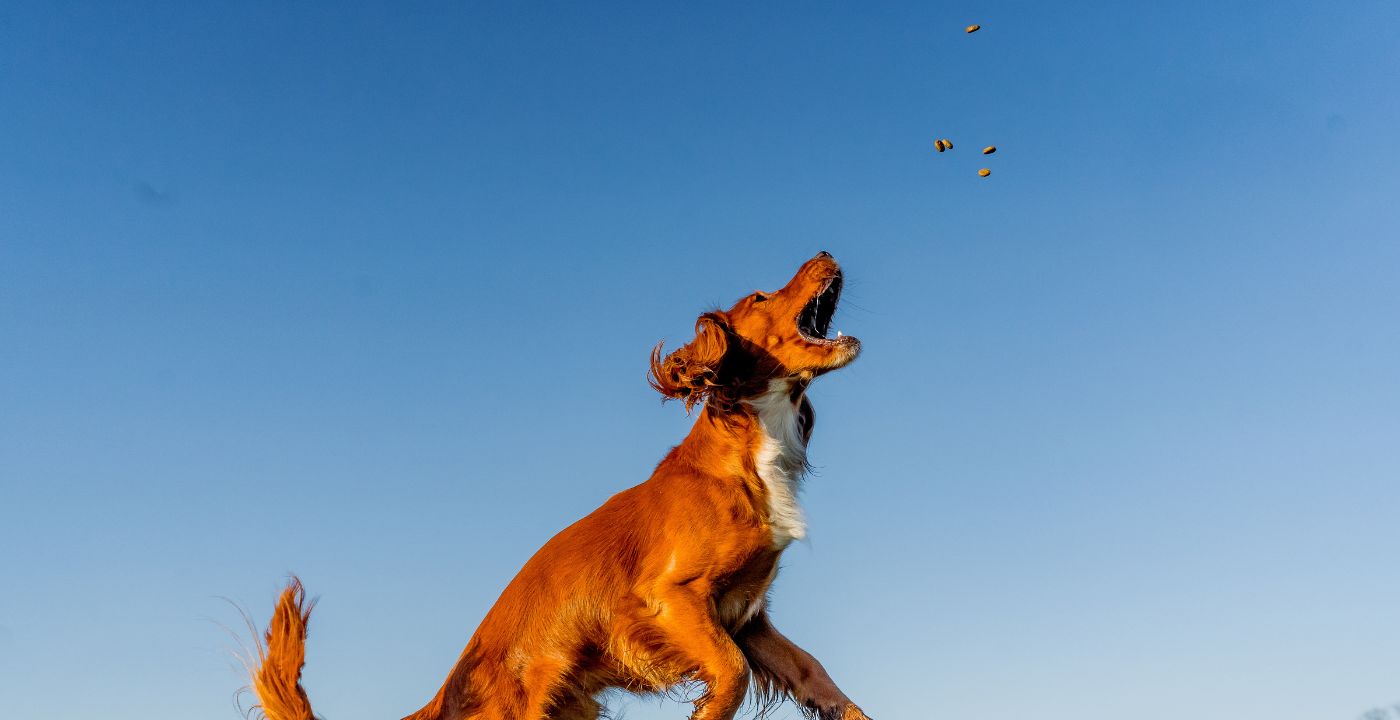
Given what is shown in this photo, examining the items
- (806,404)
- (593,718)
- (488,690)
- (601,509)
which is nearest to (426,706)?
(488,690)

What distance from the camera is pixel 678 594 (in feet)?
24.1

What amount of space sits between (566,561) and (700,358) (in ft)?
4.54

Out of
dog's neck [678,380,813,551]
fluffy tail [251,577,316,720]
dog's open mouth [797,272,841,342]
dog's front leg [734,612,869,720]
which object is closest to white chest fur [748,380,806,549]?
dog's neck [678,380,813,551]

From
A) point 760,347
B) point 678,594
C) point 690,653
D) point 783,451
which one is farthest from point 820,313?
point 690,653

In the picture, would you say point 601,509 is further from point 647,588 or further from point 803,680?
point 803,680

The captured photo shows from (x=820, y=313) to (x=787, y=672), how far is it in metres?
2.18

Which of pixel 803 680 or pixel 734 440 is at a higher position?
pixel 734 440

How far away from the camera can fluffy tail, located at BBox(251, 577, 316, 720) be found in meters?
7.54

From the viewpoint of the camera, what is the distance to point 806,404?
8.17 meters

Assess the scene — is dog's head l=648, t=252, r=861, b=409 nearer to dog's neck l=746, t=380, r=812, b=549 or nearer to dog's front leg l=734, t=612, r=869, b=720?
dog's neck l=746, t=380, r=812, b=549

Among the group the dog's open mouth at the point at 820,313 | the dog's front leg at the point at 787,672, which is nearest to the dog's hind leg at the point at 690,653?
the dog's front leg at the point at 787,672

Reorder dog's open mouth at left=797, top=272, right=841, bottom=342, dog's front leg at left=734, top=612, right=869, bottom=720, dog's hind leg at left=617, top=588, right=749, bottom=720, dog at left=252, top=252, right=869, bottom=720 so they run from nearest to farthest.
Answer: dog's hind leg at left=617, top=588, right=749, bottom=720
dog at left=252, top=252, right=869, bottom=720
dog's front leg at left=734, top=612, right=869, bottom=720
dog's open mouth at left=797, top=272, right=841, bottom=342

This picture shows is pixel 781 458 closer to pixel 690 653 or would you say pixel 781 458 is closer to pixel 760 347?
pixel 760 347

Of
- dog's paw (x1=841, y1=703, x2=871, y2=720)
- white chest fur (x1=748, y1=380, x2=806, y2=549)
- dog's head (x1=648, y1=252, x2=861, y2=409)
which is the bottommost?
dog's paw (x1=841, y1=703, x2=871, y2=720)
